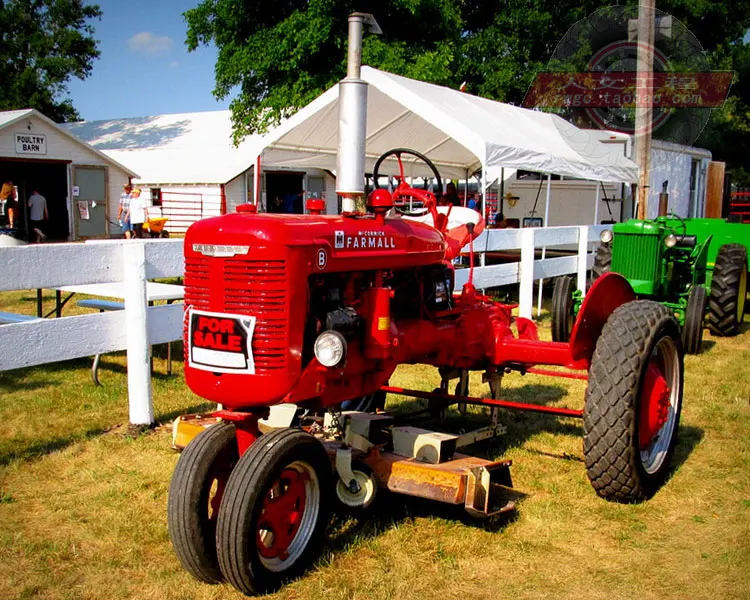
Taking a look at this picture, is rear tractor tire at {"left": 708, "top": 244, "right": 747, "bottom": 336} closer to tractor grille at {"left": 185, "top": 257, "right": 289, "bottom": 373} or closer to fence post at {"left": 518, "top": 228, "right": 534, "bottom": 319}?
fence post at {"left": 518, "top": 228, "right": 534, "bottom": 319}

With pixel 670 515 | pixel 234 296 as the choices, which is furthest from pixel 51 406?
pixel 670 515

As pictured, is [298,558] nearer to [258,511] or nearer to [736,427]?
[258,511]

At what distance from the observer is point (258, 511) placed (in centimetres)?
283

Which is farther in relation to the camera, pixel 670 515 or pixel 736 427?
pixel 736 427

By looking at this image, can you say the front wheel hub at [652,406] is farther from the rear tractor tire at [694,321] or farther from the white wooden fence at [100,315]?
the rear tractor tire at [694,321]

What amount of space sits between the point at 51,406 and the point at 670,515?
418cm

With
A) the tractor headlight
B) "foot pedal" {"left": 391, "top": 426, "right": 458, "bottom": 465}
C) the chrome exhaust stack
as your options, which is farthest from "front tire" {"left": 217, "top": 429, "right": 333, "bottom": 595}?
the chrome exhaust stack

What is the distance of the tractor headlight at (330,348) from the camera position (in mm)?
3012

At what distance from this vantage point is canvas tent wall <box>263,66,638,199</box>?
9742 millimetres

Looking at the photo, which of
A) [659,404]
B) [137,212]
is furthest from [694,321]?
[137,212]

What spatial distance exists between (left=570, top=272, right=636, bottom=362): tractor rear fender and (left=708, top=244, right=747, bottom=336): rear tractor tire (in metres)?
4.94

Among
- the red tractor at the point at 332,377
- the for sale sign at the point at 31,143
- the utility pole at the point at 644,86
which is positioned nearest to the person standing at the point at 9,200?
the for sale sign at the point at 31,143

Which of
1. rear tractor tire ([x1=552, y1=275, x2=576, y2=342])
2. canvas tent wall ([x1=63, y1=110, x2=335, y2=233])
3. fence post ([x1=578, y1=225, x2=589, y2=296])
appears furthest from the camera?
canvas tent wall ([x1=63, y1=110, x2=335, y2=233])

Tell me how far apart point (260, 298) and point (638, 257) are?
581 centimetres
